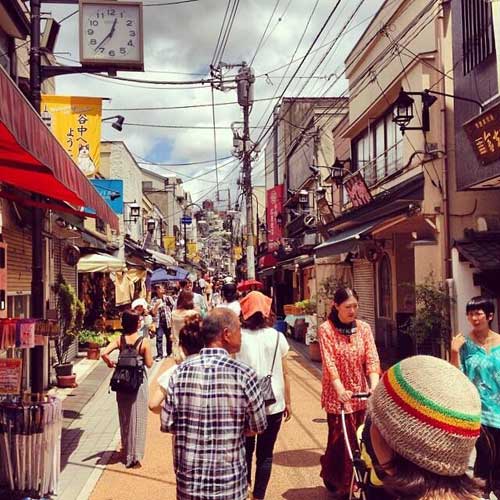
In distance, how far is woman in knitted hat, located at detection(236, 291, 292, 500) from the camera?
5.02 meters

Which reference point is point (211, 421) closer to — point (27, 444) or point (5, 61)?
point (27, 444)

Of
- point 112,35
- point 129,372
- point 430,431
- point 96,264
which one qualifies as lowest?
point 129,372

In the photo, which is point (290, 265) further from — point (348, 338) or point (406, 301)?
point (348, 338)

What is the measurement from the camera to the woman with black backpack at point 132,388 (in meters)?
6.92

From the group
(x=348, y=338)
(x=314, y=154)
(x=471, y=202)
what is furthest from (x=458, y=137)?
(x=314, y=154)

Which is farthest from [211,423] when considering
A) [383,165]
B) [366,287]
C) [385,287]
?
[366,287]

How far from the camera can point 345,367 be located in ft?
17.6

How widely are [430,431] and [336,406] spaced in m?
3.82

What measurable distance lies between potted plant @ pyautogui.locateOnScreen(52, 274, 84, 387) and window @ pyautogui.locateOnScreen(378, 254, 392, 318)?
334 inches

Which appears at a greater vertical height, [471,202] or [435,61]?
[435,61]

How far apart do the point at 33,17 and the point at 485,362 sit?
6105 millimetres

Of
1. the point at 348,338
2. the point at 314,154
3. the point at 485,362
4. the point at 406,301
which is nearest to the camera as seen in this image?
the point at 485,362

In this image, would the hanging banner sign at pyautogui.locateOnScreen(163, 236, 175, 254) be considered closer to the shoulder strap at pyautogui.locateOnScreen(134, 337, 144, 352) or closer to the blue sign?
the blue sign

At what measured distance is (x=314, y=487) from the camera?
600 cm
